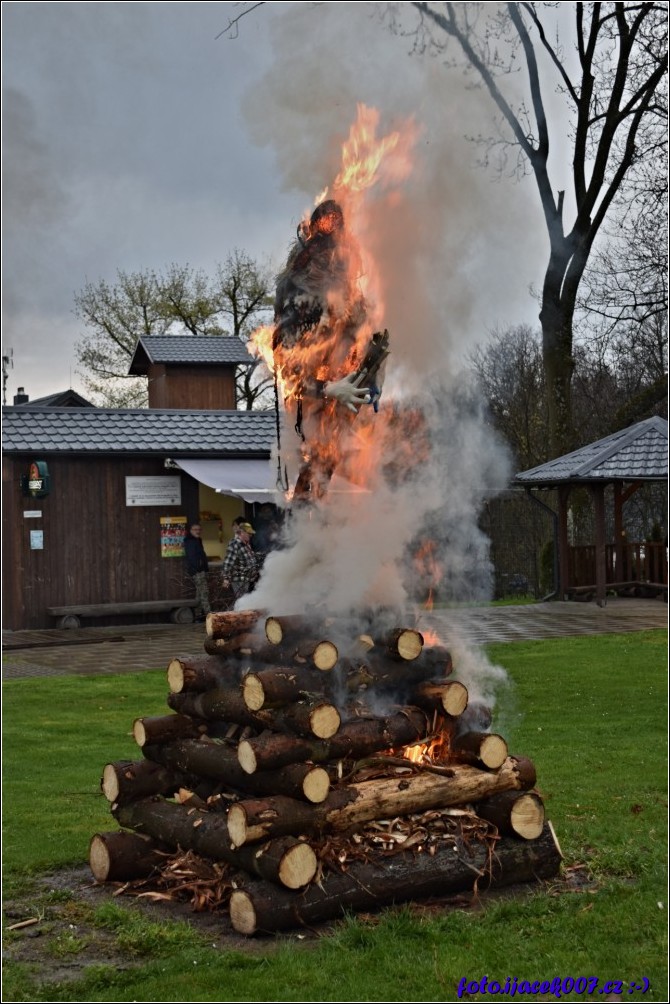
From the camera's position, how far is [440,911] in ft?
19.2

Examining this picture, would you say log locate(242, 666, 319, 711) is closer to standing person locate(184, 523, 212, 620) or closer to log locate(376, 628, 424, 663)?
log locate(376, 628, 424, 663)

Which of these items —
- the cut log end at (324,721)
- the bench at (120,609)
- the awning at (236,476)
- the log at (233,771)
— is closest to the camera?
the log at (233,771)

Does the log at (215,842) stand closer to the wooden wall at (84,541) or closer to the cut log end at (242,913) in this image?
the cut log end at (242,913)

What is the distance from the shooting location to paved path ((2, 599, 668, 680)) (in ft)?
51.7

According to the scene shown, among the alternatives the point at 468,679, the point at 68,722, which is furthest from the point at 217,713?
the point at 68,722

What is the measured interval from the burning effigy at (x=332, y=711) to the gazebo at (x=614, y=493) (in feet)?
47.8

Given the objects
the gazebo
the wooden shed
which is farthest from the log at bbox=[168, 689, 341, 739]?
the gazebo

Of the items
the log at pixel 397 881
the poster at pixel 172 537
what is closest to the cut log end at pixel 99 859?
the log at pixel 397 881

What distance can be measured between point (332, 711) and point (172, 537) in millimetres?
16318

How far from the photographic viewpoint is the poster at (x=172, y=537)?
2194cm

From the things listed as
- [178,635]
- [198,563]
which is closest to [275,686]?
[178,635]

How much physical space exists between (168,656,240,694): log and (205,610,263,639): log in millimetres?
178

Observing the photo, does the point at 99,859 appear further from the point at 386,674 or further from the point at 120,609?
the point at 120,609

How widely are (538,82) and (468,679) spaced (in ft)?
47.1
